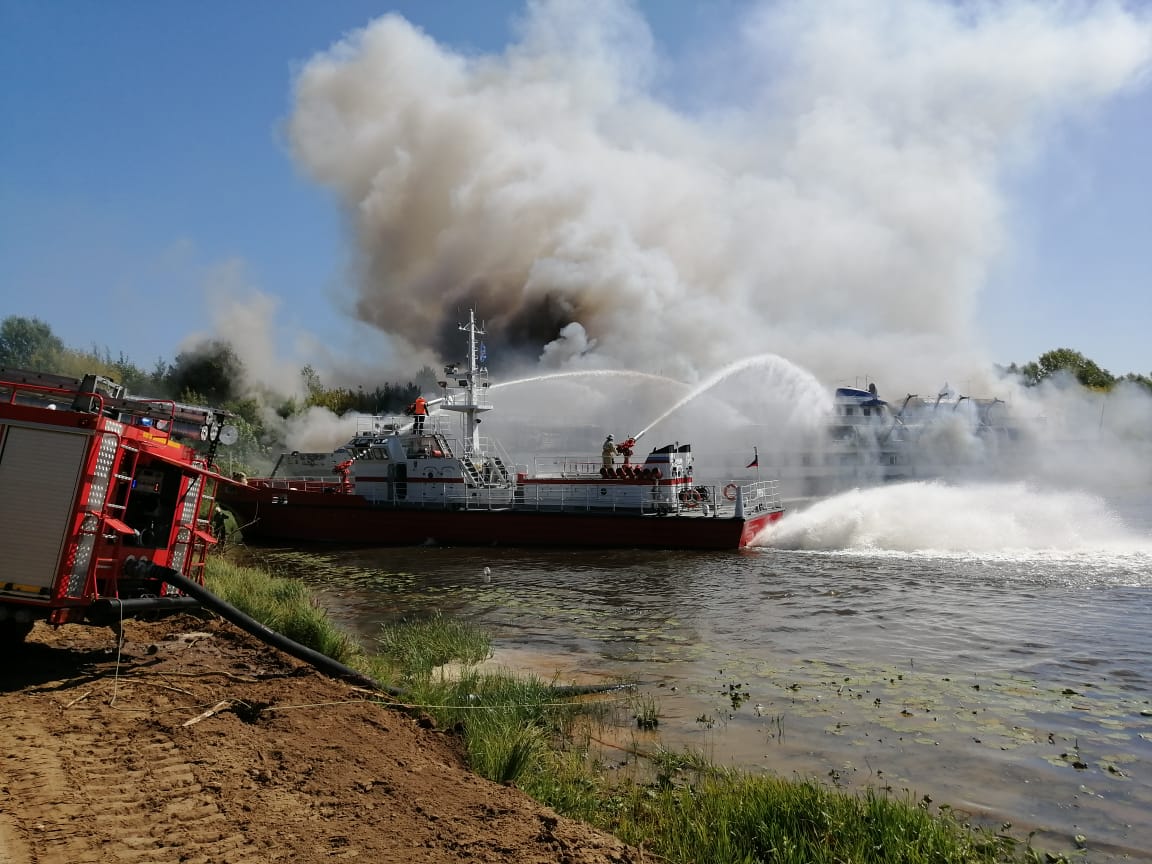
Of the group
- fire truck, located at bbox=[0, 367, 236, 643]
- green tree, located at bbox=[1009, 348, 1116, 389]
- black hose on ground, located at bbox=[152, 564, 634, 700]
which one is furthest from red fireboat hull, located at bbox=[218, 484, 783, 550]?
green tree, located at bbox=[1009, 348, 1116, 389]

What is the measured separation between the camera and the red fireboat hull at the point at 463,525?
2503 cm

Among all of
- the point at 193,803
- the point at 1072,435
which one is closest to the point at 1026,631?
the point at 193,803

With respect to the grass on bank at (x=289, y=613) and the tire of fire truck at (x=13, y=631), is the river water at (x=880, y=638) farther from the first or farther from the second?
the tire of fire truck at (x=13, y=631)

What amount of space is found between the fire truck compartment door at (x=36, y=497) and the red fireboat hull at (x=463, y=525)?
17593 millimetres

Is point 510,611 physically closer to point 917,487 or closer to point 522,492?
point 522,492

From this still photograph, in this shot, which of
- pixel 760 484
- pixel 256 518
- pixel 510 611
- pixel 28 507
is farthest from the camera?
pixel 256 518

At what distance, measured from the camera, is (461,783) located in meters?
5.68

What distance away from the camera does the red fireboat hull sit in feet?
82.1

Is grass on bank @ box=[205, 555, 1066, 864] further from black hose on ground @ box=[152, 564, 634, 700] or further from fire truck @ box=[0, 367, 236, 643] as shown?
fire truck @ box=[0, 367, 236, 643]

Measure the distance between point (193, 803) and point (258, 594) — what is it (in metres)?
Result: 8.60

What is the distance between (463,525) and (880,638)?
1718 centimetres

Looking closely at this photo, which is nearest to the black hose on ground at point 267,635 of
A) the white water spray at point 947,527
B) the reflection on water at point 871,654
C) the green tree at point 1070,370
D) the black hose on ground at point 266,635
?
the black hose on ground at point 266,635

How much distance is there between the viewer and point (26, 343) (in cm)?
6131

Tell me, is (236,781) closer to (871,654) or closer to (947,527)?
(871,654)
